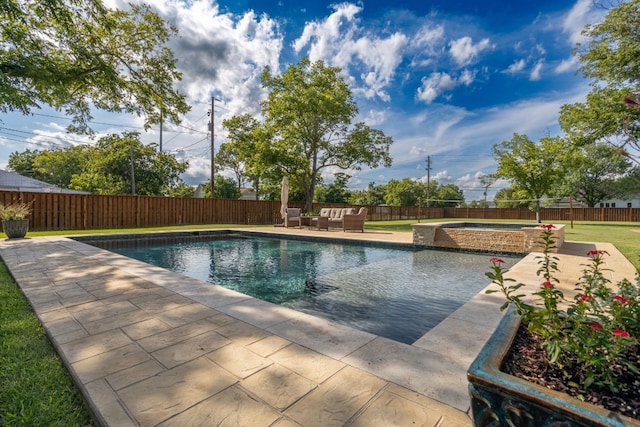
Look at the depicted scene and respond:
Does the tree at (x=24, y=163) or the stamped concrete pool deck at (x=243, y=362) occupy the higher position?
the tree at (x=24, y=163)

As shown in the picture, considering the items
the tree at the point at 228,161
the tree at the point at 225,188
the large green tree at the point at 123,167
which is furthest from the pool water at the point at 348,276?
the tree at the point at 225,188

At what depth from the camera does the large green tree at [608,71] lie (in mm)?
11516

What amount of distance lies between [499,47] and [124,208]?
17.0m

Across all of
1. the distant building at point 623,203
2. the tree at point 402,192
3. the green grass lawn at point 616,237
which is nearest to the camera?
the green grass lawn at point 616,237

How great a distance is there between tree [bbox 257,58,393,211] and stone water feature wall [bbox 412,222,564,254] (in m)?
10.7

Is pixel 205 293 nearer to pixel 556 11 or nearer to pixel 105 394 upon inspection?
pixel 105 394

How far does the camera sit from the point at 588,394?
945 millimetres

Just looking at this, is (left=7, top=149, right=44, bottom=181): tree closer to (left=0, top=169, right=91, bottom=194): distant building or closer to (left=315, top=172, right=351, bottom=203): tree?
(left=0, top=169, right=91, bottom=194): distant building

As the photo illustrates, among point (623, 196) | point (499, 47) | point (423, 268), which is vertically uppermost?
point (499, 47)

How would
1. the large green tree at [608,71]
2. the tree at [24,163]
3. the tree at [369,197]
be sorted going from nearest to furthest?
the large green tree at [608,71]
the tree at [24,163]
the tree at [369,197]

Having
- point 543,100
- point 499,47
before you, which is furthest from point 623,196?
point 499,47

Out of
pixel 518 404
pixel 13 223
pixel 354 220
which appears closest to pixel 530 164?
pixel 354 220

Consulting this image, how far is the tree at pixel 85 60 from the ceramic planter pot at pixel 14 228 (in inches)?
118

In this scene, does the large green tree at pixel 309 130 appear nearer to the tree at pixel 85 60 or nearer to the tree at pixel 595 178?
the tree at pixel 85 60
